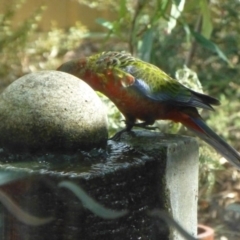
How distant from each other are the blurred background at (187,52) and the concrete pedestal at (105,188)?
1.30 metres

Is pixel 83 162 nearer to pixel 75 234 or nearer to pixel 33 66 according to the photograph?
pixel 75 234

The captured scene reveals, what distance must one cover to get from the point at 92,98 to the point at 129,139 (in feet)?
1.21

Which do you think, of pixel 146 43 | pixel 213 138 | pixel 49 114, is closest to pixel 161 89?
pixel 213 138

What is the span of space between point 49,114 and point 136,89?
52cm

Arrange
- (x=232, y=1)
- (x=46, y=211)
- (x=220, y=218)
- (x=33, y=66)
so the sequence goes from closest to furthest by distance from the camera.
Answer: (x=46, y=211), (x=220, y=218), (x=232, y=1), (x=33, y=66)

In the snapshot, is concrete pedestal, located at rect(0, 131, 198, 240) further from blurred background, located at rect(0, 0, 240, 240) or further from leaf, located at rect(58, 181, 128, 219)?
blurred background, located at rect(0, 0, 240, 240)

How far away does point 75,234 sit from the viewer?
83.7 inches

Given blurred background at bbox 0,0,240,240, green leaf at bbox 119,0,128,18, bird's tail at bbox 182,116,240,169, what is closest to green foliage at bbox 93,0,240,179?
blurred background at bbox 0,0,240,240

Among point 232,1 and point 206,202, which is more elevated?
point 232,1

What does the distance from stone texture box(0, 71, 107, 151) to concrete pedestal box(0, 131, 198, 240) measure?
5 centimetres

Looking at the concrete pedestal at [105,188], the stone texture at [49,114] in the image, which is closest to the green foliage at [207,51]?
the concrete pedestal at [105,188]

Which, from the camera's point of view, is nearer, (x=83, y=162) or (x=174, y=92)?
(x=83, y=162)

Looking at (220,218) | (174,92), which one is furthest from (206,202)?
(174,92)

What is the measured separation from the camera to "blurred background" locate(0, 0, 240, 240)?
4254mm
